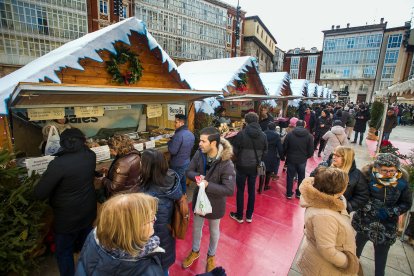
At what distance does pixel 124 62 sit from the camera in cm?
446

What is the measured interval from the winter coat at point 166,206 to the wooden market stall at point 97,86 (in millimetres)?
1859

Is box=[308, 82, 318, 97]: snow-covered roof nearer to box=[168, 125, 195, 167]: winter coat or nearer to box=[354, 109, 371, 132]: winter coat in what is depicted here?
box=[354, 109, 371, 132]: winter coat

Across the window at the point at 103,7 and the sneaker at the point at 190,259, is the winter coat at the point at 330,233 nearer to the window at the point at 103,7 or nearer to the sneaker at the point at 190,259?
the sneaker at the point at 190,259

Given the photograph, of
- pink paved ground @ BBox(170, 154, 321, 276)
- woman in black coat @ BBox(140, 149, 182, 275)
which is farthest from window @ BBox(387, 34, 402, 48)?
woman in black coat @ BBox(140, 149, 182, 275)

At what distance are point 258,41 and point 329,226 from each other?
49252mm

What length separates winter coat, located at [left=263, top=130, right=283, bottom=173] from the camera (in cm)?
562

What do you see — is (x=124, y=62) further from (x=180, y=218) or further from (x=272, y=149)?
(x=272, y=149)

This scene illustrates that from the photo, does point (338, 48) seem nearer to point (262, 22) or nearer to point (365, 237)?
point (262, 22)

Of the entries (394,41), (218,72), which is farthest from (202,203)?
(394,41)

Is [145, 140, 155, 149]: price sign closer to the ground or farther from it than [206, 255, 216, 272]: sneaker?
farther from it

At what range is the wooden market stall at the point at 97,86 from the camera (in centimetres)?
309

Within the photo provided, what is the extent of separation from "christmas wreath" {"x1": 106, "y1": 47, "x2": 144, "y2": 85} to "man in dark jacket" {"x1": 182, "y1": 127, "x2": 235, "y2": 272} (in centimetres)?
260

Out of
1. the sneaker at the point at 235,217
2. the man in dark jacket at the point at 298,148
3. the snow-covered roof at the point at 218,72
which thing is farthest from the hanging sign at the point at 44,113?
the man in dark jacket at the point at 298,148

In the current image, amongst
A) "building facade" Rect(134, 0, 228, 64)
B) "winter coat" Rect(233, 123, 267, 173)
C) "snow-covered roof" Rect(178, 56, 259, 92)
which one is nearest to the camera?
"winter coat" Rect(233, 123, 267, 173)
